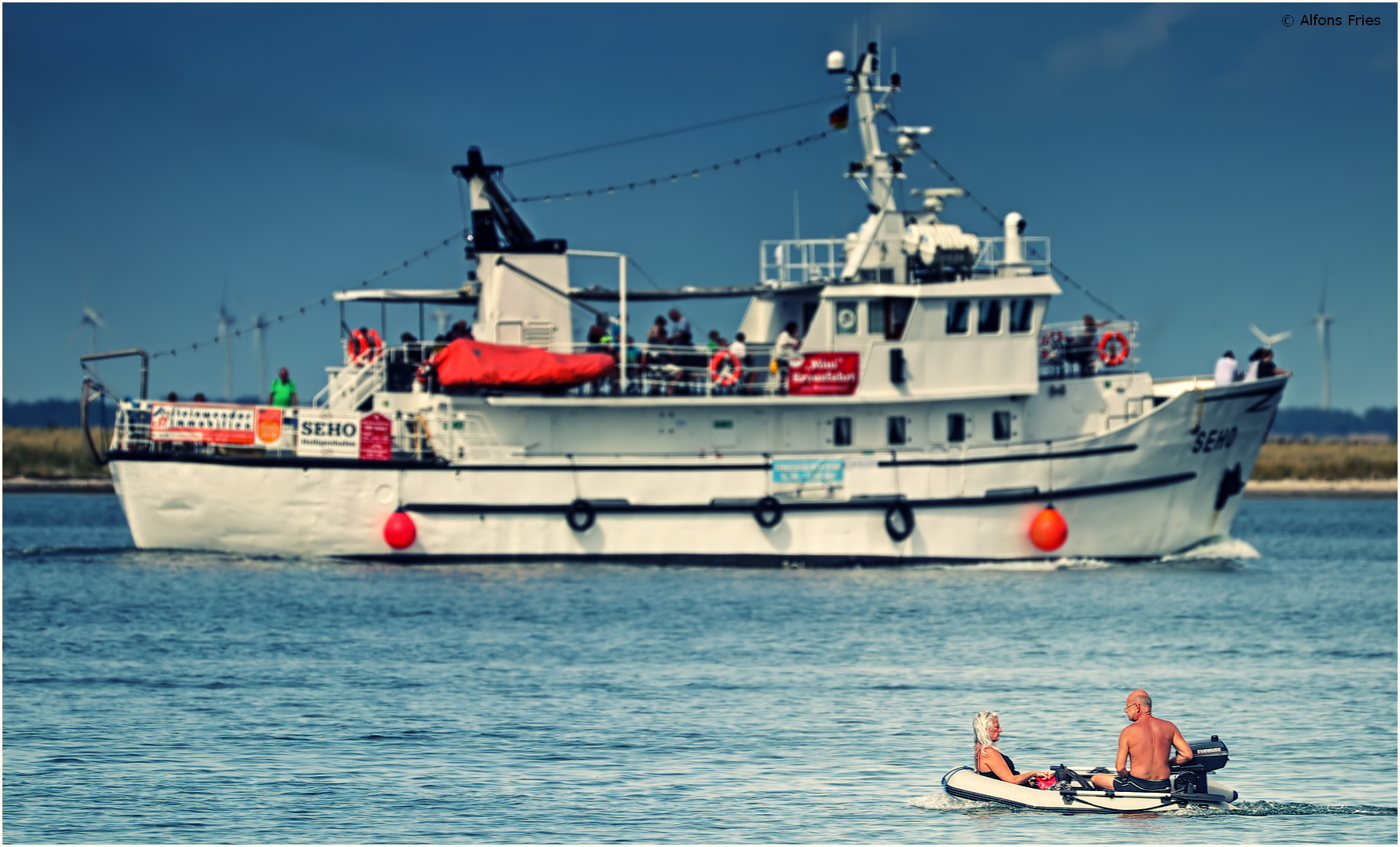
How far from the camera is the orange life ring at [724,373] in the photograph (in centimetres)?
3269

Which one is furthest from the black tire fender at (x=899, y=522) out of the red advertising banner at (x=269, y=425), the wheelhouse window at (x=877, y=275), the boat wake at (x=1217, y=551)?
the red advertising banner at (x=269, y=425)

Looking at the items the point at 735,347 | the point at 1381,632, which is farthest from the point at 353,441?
the point at 1381,632

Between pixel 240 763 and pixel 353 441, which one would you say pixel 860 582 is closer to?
pixel 353 441

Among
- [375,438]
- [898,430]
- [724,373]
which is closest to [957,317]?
[898,430]

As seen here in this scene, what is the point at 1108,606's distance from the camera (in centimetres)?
2909

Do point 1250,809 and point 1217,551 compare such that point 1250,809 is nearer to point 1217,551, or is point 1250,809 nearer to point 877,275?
point 877,275

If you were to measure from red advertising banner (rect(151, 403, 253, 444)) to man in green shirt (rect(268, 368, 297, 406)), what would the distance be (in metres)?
1.55

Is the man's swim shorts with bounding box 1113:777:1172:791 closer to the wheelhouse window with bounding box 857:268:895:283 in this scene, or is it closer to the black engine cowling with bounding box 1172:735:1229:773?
the black engine cowling with bounding box 1172:735:1229:773

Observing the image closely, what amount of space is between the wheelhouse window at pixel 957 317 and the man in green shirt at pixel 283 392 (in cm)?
1283

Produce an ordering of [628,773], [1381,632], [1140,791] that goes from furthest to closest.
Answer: [1381,632] → [628,773] → [1140,791]

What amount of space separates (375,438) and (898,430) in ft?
32.5

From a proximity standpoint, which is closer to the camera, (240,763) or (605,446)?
(240,763)

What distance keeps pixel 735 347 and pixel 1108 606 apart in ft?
28.3

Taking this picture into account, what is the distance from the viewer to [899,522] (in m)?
32.7
